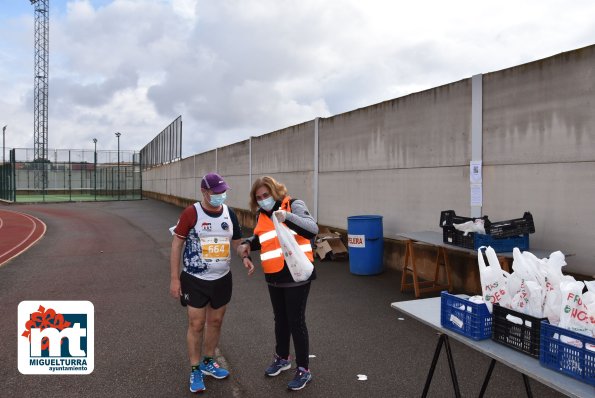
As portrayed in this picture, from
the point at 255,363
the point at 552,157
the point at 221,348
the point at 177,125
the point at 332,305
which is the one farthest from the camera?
the point at 177,125

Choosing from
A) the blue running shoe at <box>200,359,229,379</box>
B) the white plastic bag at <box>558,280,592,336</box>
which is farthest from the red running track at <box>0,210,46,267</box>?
the white plastic bag at <box>558,280,592,336</box>

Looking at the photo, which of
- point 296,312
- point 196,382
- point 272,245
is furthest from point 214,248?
point 196,382

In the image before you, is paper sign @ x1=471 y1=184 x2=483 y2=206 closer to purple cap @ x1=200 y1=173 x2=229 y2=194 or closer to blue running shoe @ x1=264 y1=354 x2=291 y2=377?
blue running shoe @ x1=264 y1=354 x2=291 y2=377

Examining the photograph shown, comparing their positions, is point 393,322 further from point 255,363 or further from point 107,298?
point 107,298

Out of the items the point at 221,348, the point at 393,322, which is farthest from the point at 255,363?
the point at 393,322

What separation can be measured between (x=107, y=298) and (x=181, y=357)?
283cm

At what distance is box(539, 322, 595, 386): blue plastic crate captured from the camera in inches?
80.1

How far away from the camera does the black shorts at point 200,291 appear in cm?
361

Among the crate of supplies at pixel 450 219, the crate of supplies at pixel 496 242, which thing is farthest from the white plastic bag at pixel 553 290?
the crate of supplies at pixel 450 219

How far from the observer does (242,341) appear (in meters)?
4.82

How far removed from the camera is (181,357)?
4395mm

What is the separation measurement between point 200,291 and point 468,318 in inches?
81.9

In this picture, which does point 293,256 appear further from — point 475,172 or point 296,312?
point 475,172

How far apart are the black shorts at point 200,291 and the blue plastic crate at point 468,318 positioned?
1.85m
